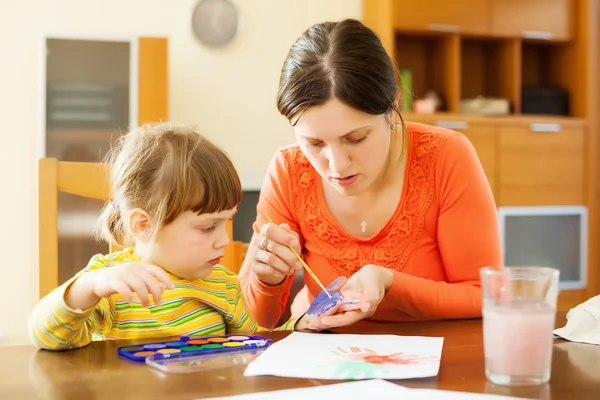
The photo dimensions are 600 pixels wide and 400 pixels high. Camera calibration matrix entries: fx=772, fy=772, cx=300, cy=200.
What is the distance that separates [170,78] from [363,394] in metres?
3.33

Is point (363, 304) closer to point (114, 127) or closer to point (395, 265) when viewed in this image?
point (395, 265)

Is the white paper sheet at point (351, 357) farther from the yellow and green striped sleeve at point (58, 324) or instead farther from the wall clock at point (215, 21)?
the wall clock at point (215, 21)

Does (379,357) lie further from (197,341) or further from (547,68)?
(547,68)

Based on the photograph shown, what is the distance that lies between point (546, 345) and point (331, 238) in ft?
2.67

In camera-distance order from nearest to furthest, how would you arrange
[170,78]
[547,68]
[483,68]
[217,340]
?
[217,340] → [170,78] → [483,68] → [547,68]

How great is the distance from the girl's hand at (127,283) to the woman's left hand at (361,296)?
0.88 feet

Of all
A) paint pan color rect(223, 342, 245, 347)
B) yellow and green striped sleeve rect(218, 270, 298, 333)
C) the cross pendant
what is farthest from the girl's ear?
the cross pendant

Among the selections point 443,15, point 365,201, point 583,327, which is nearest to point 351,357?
point 583,327

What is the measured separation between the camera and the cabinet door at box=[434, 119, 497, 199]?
406 cm

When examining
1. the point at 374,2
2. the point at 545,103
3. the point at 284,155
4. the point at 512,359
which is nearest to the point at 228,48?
the point at 374,2

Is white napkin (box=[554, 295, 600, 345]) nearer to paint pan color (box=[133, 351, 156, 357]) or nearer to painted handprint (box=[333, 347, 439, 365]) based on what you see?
painted handprint (box=[333, 347, 439, 365])

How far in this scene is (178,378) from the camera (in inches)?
33.9

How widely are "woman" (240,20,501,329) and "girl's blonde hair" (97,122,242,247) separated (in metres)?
0.15

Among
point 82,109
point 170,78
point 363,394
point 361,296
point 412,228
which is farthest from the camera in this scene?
point 170,78
